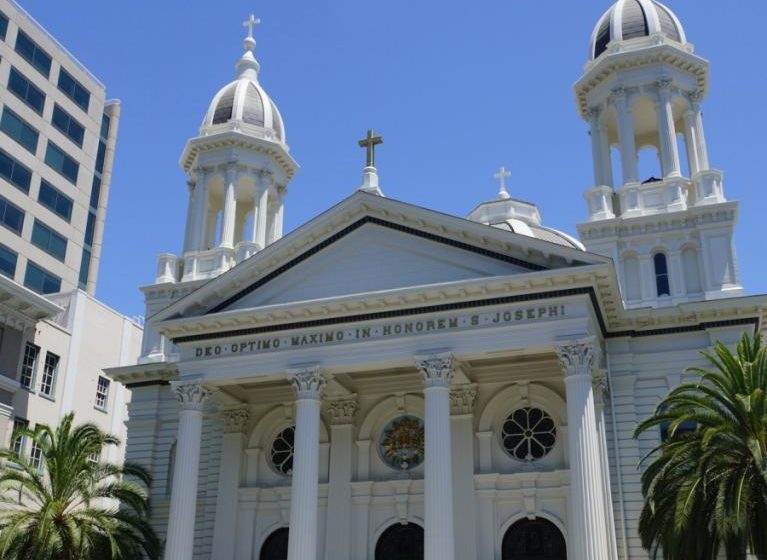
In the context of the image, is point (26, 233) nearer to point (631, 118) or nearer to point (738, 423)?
point (631, 118)

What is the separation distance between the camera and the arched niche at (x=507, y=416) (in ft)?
94.3

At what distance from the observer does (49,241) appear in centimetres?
4731

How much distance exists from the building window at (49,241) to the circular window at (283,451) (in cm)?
2081

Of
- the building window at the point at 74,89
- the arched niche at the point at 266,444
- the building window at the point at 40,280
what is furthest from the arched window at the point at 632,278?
the building window at the point at 74,89

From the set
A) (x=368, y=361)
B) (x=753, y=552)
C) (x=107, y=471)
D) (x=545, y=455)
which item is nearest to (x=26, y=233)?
(x=107, y=471)

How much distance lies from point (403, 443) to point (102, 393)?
2295cm

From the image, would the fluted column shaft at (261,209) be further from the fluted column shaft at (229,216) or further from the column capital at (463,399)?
the column capital at (463,399)

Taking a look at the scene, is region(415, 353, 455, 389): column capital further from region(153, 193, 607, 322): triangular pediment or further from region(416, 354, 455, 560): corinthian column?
region(153, 193, 607, 322): triangular pediment

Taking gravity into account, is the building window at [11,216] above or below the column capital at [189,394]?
above

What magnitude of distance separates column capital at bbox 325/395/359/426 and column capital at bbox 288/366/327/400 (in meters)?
3.53

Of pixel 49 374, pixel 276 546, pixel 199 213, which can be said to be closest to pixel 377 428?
pixel 276 546

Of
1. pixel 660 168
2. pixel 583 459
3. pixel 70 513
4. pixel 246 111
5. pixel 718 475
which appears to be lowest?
pixel 70 513

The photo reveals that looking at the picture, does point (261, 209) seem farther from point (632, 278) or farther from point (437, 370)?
point (632, 278)

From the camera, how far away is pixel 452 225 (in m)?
27.4
